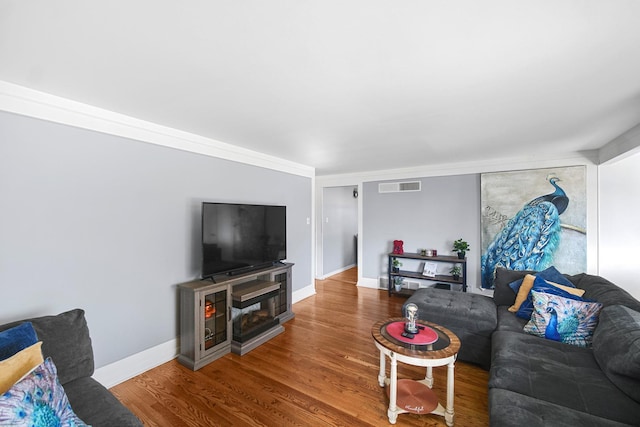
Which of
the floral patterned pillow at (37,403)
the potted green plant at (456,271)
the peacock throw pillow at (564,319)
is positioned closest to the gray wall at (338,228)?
the potted green plant at (456,271)

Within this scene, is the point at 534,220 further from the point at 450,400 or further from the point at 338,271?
the point at 338,271

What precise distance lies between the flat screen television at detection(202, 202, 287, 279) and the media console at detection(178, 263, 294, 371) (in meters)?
0.13

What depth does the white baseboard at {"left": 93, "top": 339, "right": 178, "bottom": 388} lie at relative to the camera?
2242 millimetres

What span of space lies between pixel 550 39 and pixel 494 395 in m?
1.98

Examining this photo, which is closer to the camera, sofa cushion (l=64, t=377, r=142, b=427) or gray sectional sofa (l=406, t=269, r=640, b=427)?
sofa cushion (l=64, t=377, r=142, b=427)

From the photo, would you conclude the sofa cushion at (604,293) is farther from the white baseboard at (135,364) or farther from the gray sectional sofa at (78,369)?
the white baseboard at (135,364)

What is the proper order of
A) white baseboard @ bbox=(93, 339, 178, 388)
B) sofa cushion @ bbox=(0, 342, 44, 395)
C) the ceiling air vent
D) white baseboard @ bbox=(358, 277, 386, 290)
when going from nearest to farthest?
sofa cushion @ bbox=(0, 342, 44, 395) < white baseboard @ bbox=(93, 339, 178, 388) < the ceiling air vent < white baseboard @ bbox=(358, 277, 386, 290)

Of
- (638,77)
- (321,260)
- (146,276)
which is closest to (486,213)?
(638,77)

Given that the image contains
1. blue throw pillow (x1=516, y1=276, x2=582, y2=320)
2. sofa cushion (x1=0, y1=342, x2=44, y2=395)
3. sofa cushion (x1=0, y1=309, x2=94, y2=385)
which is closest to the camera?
sofa cushion (x1=0, y1=342, x2=44, y2=395)

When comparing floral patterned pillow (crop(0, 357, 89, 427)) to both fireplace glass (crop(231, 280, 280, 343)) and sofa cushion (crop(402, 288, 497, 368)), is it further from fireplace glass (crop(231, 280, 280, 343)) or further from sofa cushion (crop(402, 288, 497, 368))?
sofa cushion (crop(402, 288, 497, 368))

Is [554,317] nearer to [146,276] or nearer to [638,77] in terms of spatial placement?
[638,77]

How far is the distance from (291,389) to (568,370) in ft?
6.47

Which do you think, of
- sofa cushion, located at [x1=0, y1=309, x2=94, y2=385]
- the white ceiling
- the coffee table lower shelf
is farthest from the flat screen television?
the coffee table lower shelf

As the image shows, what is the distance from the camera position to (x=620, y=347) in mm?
1592
